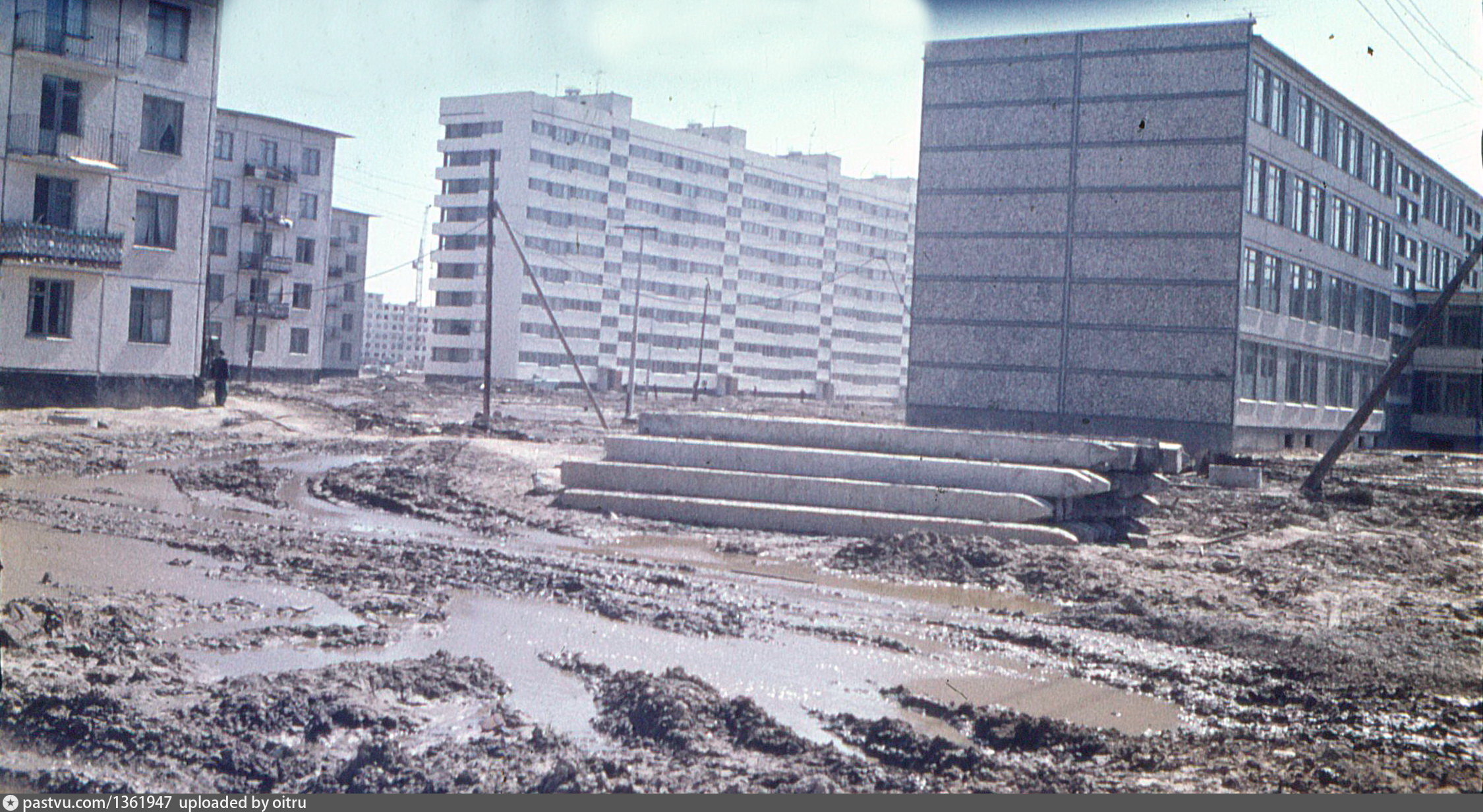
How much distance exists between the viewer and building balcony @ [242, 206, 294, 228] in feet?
211

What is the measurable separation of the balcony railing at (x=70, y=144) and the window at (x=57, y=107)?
2 centimetres

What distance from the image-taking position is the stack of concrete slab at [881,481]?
1515 cm

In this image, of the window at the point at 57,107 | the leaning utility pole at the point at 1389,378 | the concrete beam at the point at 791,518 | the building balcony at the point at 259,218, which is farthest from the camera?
the building balcony at the point at 259,218

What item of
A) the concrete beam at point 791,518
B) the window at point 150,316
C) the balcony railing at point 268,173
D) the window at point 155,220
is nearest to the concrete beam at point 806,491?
the concrete beam at point 791,518

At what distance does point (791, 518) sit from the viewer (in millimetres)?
15648

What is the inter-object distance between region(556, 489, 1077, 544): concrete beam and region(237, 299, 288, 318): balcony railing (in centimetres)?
5129

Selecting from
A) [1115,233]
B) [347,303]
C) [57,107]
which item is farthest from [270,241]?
[1115,233]

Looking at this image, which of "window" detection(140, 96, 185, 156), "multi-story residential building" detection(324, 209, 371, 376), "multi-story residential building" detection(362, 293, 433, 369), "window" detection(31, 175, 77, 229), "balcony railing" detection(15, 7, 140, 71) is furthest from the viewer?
"multi-story residential building" detection(362, 293, 433, 369)

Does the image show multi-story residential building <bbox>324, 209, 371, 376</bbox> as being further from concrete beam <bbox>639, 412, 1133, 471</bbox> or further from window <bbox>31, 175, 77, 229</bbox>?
concrete beam <bbox>639, 412, 1133, 471</bbox>

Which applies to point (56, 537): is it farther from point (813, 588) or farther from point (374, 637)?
point (813, 588)

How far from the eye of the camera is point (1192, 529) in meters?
17.4

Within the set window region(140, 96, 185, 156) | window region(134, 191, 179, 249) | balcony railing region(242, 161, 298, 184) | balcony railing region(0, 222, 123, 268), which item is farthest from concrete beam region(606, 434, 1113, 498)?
balcony railing region(242, 161, 298, 184)

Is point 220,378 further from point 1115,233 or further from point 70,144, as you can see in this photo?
point 1115,233

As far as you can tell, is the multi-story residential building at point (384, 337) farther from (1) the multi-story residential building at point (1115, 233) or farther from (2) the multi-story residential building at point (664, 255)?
(1) the multi-story residential building at point (1115, 233)
